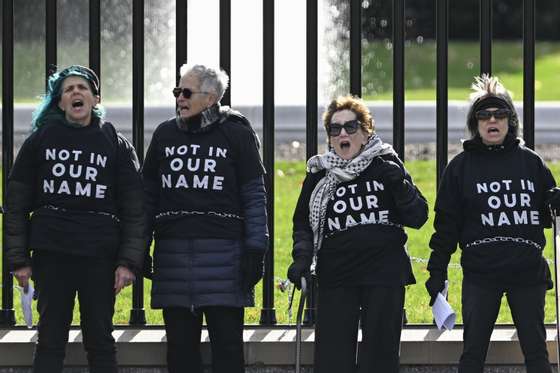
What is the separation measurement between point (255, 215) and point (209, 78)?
61cm

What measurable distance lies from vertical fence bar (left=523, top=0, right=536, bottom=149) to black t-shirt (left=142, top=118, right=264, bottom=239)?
1.37m

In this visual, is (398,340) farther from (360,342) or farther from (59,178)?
(59,178)

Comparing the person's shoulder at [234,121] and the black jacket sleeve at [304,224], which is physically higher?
the person's shoulder at [234,121]

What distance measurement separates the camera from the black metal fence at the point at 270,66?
21.5 ft

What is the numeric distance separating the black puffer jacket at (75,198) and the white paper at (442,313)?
4.08ft

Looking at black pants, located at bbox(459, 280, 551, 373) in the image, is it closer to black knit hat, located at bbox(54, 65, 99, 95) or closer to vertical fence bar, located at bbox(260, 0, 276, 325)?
vertical fence bar, located at bbox(260, 0, 276, 325)


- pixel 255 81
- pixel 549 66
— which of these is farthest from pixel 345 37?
pixel 549 66

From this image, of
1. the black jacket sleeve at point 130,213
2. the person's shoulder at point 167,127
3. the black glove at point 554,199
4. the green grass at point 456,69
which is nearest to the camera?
the black glove at point 554,199

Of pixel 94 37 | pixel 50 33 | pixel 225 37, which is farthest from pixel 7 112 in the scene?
pixel 225 37

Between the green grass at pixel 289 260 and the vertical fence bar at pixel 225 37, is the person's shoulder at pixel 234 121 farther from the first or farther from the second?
the green grass at pixel 289 260

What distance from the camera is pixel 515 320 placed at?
5.92m

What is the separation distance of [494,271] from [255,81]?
2176 millimetres

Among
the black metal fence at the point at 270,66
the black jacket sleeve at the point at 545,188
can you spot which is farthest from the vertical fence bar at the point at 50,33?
the black jacket sleeve at the point at 545,188

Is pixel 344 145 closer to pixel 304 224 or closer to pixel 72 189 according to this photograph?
pixel 304 224
